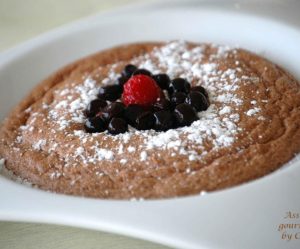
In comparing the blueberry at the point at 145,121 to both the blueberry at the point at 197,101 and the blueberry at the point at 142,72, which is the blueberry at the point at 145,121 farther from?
the blueberry at the point at 142,72

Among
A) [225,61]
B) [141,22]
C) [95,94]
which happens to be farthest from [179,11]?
[95,94]

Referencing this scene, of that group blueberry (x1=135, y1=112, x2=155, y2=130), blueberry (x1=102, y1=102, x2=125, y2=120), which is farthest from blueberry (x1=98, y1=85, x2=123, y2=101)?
blueberry (x1=135, y1=112, x2=155, y2=130)

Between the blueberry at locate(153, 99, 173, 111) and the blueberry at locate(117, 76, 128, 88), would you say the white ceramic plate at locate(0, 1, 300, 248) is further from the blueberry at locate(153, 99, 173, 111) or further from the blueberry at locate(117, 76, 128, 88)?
the blueberry at locate(117, 76, 128, 88)

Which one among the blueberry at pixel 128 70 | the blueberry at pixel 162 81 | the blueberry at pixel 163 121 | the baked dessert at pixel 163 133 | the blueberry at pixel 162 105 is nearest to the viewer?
the baked dessert at pixel 163 133

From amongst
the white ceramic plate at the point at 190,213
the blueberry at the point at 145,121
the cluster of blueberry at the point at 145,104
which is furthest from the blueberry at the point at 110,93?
the white ceramic plate at the point at 190,213

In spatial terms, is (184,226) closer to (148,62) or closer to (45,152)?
(45,152)

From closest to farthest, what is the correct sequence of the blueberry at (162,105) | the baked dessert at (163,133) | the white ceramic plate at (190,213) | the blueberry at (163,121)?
1. the white ceramic plate at (190,213)
2. the baked dessert at (163,133)
3. the blueberry at (163,121)
4. the blueberry at (162,105)
